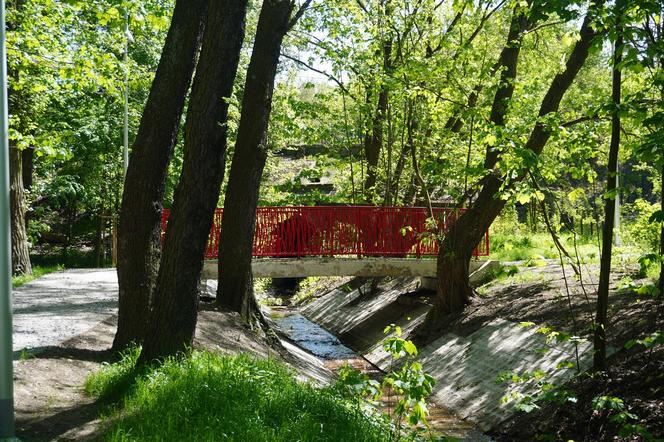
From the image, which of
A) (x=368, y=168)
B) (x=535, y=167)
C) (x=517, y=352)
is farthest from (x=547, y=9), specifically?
(x=368, y=168)

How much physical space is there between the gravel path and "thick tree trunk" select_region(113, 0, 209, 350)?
1.47m

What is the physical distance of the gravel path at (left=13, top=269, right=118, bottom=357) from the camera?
10664 mm

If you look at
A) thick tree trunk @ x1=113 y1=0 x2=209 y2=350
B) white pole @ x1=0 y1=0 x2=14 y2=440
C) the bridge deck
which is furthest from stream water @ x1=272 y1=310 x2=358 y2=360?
white pole @ x1=0 y1=0 x2=14 y2=440

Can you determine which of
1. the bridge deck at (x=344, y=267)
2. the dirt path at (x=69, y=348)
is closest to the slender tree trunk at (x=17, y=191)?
the dirt path at (x=69, y=348)

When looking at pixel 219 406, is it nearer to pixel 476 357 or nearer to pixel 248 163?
pixel 248 163

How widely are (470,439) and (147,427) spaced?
6.24m

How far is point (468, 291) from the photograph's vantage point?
17.8 metres

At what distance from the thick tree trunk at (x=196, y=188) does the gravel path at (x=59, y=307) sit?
2.24 m

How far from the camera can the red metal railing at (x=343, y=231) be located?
1928 cm

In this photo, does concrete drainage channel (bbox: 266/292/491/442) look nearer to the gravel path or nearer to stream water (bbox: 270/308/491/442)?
stream water (bbox: 270/308/491/442)

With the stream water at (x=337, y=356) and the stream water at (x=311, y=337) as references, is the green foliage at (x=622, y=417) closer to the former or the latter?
the stream water at (x=337, y=356)

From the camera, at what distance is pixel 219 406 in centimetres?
683

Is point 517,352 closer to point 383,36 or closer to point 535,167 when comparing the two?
point 535,167

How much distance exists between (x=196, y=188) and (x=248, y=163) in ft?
16.2
